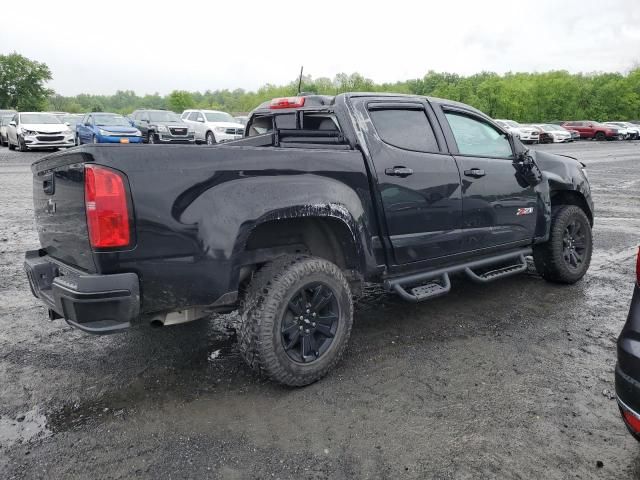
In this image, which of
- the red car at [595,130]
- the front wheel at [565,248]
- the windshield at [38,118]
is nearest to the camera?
the front wheel at [565,248]

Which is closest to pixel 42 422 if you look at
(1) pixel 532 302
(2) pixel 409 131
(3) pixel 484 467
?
(3) pixel 484 467

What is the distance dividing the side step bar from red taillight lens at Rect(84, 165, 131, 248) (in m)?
1.94

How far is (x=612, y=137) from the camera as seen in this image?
4462cm

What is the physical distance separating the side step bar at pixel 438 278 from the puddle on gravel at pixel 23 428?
2.34m

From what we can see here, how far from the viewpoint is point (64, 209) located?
3.04 m

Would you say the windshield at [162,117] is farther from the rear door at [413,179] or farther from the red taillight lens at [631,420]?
the red taillight lens at [631,420]

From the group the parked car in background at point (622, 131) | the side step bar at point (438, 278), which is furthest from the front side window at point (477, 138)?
the parked car in background at point (622, 131)

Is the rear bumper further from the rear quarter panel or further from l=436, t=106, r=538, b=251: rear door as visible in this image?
l=436, t=106, r=538, b=251: rear door

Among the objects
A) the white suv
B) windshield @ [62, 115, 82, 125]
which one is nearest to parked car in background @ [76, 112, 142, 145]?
the white suv

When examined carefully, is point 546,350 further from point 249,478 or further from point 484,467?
point 249,478

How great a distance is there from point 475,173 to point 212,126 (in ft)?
62.9

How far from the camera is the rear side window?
3.93m

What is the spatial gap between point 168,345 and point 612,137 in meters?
49.3

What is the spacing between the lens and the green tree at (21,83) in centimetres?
6419
